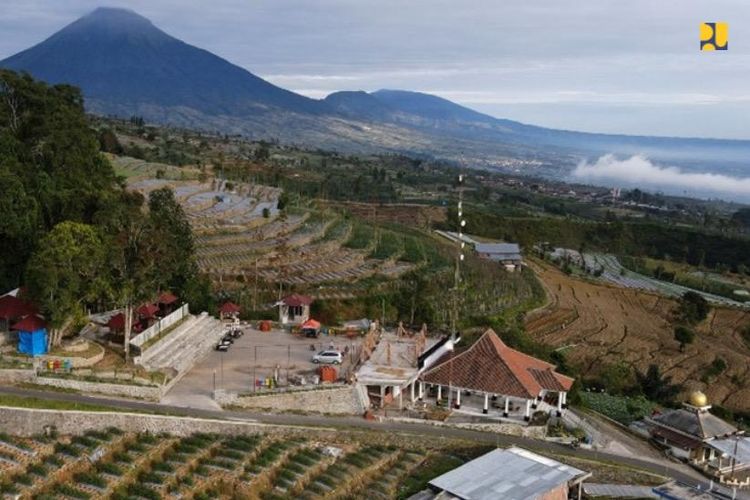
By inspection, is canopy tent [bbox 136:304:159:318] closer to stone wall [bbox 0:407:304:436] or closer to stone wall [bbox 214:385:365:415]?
stone wall [bbox 214:385:365:415]

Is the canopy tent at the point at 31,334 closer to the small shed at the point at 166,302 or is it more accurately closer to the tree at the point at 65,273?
the tree at the point at 65,273

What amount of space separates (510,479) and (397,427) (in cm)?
442

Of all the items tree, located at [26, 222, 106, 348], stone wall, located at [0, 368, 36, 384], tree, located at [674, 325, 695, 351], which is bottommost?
tree, located at [674, 325, 695, 351]

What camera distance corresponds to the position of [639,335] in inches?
1859

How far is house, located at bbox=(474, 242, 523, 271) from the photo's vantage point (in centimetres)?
6153

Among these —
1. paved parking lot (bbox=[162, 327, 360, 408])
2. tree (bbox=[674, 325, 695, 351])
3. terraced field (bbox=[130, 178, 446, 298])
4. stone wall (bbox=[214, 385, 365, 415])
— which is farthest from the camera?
tree (bbox=[674, 325, 695, 351])

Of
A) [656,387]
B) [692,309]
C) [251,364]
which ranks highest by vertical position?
[251,364]

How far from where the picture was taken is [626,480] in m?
21.7

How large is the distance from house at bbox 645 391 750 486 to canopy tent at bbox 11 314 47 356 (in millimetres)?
20678

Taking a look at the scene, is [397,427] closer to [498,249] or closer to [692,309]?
[692,309]

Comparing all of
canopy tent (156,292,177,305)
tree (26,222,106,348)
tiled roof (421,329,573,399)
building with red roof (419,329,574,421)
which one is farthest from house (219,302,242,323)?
Result: tiled roof (421,329,573,399)

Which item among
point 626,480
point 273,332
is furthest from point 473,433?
point 273,332

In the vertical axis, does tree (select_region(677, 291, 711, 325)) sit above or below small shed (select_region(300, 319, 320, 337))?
below

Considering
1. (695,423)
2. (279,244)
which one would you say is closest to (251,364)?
(695,423)
